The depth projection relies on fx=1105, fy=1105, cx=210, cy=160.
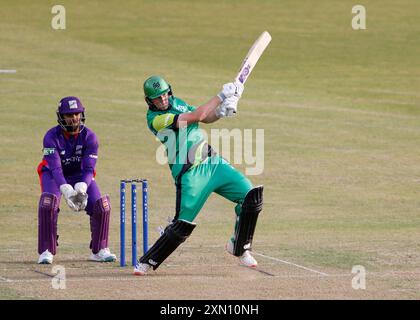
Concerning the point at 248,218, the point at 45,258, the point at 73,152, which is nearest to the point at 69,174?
the point at 73,152

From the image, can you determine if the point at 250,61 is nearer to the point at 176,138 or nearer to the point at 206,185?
→ the point at 176,138

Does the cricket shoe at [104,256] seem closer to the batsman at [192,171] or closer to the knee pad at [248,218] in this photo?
the batsman at [192,171]

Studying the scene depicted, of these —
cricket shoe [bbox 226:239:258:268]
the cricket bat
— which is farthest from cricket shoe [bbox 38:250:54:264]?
the cricket bat

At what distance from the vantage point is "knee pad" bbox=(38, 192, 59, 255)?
1248 cm

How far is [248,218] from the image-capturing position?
39.1ft

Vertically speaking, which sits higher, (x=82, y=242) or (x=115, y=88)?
(x=115, y=88)

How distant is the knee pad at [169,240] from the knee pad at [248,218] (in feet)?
2.03

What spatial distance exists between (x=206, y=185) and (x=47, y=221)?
6.46 feet

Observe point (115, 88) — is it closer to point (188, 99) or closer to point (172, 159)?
point (188, 99)

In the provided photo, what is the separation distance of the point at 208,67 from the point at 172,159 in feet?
66.7

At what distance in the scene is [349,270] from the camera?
11977mm

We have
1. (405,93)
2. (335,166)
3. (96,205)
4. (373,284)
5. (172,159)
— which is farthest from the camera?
(405,93)

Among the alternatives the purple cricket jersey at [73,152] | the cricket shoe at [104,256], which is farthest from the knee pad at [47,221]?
the cricket shoe at [104,256]

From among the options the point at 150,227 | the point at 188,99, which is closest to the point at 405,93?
the point at 188,99
